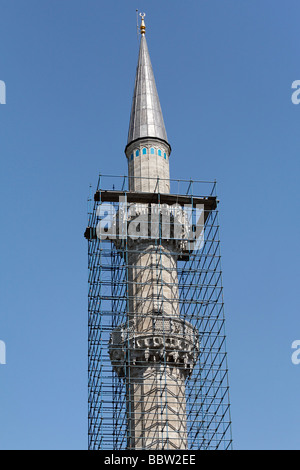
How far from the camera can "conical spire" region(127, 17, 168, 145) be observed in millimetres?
59438

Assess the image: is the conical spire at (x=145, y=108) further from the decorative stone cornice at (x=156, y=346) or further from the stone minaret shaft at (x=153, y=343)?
the decorative stone cornice at (x=156, y=346)

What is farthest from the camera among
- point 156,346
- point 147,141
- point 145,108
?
point 145,108

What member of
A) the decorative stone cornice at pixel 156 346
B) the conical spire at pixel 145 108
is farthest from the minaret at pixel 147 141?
the decorative stone cornice at pixel 156 346

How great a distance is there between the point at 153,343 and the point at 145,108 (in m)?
15.7

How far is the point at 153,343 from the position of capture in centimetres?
5141

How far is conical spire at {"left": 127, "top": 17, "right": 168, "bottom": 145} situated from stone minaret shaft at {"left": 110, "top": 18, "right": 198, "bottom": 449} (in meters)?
2.27

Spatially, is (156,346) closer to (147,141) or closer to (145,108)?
(147,141)

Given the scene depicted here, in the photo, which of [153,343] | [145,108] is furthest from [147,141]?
[153,343]

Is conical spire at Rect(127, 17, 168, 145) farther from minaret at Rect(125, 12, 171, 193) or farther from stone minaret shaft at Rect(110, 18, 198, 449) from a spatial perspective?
stone minaret shaft at Rect(110, 18, 198, 449)
